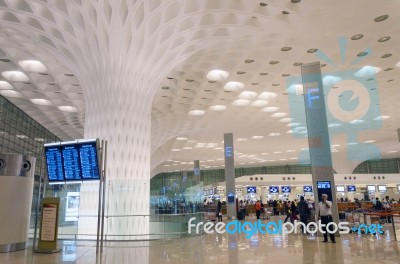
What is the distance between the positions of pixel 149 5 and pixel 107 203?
695 centimetres

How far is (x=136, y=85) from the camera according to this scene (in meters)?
12.5

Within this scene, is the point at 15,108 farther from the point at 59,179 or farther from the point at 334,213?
the point at 334,213

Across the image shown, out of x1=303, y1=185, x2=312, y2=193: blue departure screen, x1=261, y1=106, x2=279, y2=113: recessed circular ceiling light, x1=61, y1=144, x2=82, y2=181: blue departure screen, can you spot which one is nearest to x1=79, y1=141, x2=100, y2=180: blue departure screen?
x1=61, y1=144, x2=82, y2=181: blue departure screen

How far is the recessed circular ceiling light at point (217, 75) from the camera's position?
1744 cm

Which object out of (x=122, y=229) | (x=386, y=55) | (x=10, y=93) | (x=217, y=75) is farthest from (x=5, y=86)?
(x=386, y=55)

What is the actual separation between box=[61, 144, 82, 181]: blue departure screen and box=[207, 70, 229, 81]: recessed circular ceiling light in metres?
9.99

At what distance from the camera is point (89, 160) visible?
8.84 meters

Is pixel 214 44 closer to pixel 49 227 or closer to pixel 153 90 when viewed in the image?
pixel 153 90

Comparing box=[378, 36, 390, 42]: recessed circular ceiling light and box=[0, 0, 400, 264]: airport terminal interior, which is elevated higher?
box=[378, 36, 390, 42]: recessed circular ceiling light

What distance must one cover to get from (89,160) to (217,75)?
34.4ft

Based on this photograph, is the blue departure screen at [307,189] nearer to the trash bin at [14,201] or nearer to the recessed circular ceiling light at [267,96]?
the recessed circular ceiling light at [267,96]

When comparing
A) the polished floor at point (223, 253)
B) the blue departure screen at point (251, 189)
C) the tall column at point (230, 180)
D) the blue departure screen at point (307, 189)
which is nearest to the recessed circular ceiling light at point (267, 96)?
the tall column at point (230, 180)

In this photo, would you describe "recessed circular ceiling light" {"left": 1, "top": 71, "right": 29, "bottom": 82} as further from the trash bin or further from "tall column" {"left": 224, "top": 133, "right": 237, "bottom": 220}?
"tall column" {"left": 224, "top": 133, "right": 237, "bottom": 220}

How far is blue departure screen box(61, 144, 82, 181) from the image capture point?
893 centimetres
